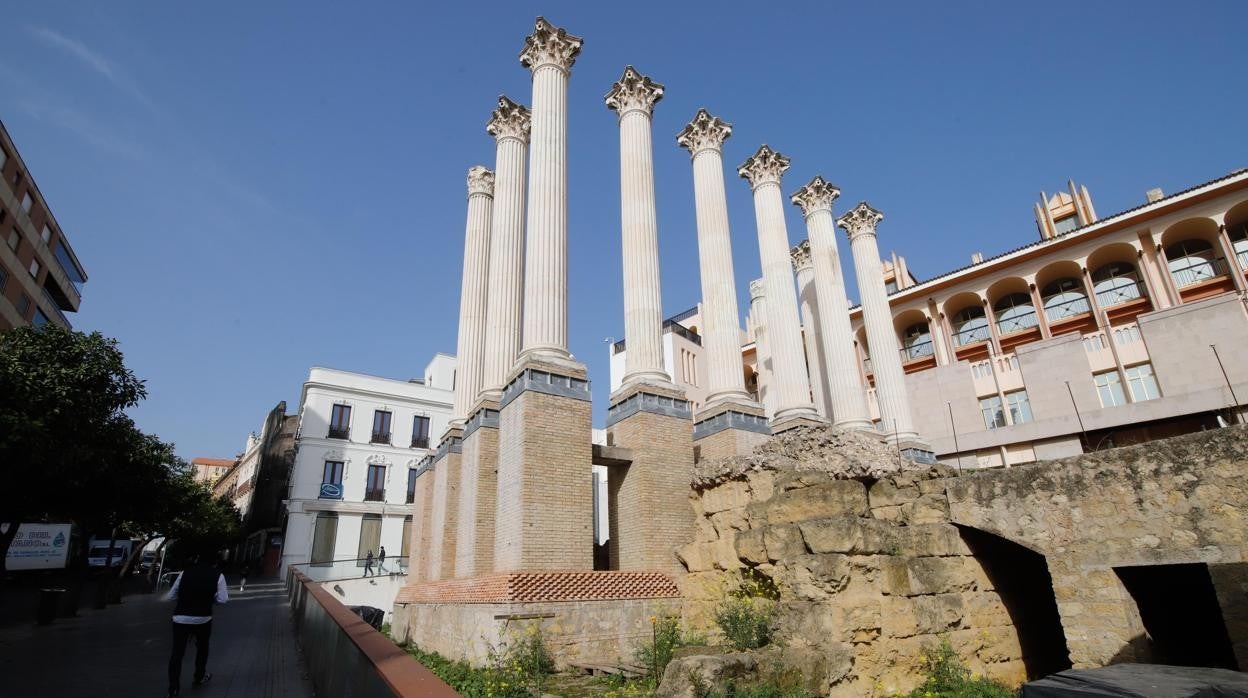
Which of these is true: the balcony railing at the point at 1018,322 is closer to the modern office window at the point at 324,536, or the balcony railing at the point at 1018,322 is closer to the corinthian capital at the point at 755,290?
the corinthian capital at the point at 755,290

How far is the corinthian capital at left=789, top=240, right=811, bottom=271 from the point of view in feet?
91.9

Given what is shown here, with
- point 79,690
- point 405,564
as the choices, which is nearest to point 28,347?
point 79,690

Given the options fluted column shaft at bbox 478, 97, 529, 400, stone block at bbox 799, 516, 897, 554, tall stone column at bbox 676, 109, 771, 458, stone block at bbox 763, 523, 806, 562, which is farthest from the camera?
fluted column shaft at bbox 478, 97, 529, 400

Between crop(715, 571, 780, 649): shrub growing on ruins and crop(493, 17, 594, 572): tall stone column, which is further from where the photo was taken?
crop(493, 17, 594, 572): tall stone column

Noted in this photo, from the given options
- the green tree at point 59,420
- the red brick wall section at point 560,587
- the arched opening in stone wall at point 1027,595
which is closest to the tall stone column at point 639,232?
the red brick wall section at point 560,587

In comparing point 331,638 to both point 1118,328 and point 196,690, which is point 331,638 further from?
point 1118,328

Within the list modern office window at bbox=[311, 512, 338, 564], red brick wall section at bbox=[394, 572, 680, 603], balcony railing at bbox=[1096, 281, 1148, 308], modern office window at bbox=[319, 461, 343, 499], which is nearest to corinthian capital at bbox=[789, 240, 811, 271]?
balcony railing at bbox=[1096, 281, 1148, 308]

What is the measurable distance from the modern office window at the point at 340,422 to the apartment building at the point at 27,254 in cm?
1374

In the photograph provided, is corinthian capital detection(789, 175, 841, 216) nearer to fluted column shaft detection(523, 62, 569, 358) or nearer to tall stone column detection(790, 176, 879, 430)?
tall stone column detection(790, 176, 879, 430)

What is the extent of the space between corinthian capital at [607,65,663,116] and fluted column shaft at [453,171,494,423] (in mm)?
6061

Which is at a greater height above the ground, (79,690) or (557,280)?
(557,280)

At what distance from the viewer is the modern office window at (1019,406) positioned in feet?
89.8

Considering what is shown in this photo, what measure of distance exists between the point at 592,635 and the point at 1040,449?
23367 millimetres

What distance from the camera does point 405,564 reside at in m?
30.2
